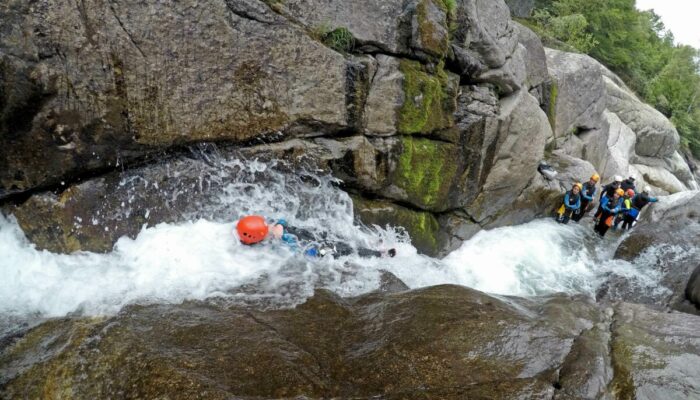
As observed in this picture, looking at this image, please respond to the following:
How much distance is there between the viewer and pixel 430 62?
9656 millimetres

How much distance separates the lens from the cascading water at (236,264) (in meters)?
6.23

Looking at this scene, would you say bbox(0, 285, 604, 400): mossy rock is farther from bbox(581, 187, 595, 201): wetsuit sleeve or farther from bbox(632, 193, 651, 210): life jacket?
bbox(632, 193, 651, 210): life jacket

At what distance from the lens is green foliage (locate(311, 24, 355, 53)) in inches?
331

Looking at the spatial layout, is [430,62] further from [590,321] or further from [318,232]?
[590,321]

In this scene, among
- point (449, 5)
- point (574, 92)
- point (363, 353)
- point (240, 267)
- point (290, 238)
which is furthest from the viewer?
point (574, 92)

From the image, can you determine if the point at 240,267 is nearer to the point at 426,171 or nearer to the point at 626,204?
the point at 426,171

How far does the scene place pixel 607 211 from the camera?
14.7m

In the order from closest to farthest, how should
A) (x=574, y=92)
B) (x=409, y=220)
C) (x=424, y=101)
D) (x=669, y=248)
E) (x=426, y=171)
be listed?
(x=424, y=101)
(x=426, y=171)
(x=409, y=220)
(x=669, y=248)
(x=574, y=92)

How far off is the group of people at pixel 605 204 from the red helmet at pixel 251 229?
36.7 feet

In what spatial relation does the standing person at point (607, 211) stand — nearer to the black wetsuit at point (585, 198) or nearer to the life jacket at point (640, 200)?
the black wetsuit at point (585, 198)

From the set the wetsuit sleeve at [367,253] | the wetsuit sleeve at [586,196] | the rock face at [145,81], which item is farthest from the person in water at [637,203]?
the rock face at [145,81]

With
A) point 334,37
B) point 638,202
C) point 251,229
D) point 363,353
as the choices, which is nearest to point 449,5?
point 334,37

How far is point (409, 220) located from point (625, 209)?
30.5ft

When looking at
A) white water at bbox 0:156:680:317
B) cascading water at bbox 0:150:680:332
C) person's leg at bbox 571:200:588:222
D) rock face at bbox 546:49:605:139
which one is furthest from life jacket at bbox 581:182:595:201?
white water at bbox 0:156:680:317
